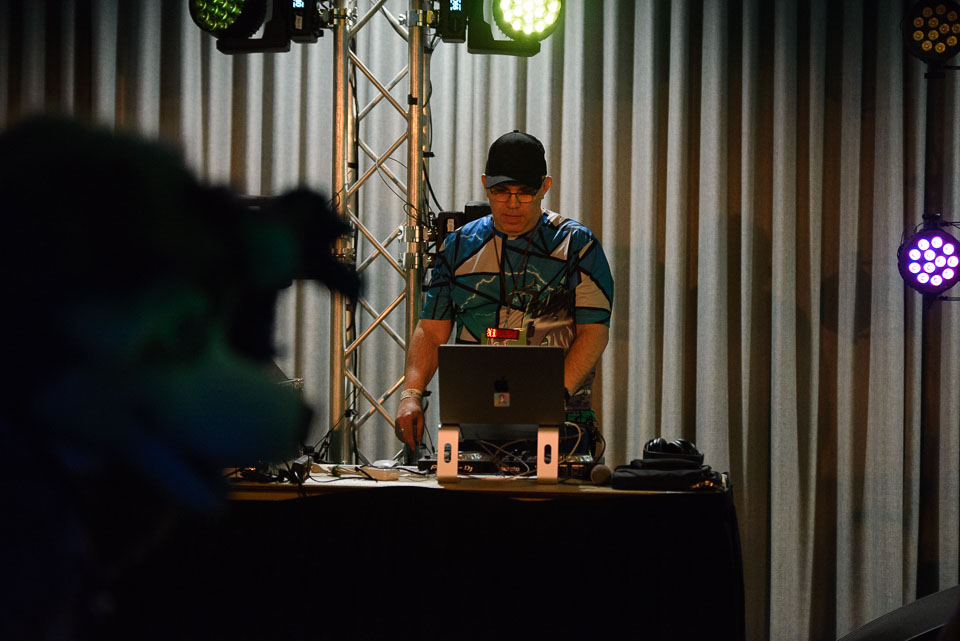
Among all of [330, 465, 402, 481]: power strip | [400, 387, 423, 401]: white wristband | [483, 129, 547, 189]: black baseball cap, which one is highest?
[483, 129, 547, 189]: black baseball cap

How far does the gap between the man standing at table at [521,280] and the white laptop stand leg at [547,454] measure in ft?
1.88

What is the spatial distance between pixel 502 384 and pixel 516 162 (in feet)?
3.16

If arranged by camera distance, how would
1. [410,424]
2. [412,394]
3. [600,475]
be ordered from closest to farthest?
[600,475] → [410,424] → [412,394]

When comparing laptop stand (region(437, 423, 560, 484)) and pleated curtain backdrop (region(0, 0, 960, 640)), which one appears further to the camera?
pleated curtain backdrop (region(0, 0, 960, 640))

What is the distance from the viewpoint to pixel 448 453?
100 inches

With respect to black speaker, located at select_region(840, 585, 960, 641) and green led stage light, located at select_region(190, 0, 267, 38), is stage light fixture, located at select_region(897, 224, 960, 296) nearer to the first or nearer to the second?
black speaker, located at select_region(840, 585, 960, 641)

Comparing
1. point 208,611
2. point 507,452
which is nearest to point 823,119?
point 507,452

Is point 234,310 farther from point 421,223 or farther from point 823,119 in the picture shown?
point 823,119

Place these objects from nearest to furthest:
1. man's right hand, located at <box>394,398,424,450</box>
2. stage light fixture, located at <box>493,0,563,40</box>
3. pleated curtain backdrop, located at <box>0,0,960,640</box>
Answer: man's right hand, located at <box>394,398,424,450</box> < stage light fixture, located at <box>493,0,563,40</box> < pleated curtain backdrop, located at <box>0,0,960,640</box>

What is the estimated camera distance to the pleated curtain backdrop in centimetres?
426

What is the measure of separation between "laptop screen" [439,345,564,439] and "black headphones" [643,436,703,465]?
30cm

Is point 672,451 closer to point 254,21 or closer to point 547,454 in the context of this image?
point 547,454

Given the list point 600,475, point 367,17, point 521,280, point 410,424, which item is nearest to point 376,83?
point 367,17

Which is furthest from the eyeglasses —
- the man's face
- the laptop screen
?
the laptop screen
